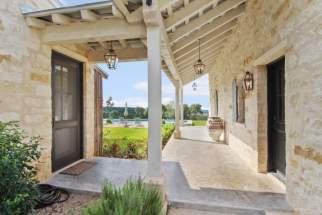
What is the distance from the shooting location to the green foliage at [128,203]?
196cm

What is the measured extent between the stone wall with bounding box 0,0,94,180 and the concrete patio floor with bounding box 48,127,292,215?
1.04 m

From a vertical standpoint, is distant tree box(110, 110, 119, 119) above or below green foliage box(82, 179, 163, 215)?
above

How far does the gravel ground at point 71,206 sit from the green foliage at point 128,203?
43.2 inches

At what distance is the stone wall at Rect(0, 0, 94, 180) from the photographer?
3293 millimetres

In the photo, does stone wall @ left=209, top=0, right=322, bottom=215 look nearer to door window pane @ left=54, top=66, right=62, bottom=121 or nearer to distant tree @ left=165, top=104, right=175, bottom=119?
door window pane @ left=54, top=66, right=62, bottom=121

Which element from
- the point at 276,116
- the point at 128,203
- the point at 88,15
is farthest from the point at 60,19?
the point at 276,116

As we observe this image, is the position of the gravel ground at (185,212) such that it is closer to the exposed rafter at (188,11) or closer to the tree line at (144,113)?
the exposed rafter at (188,11)

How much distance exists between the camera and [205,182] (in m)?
3.80

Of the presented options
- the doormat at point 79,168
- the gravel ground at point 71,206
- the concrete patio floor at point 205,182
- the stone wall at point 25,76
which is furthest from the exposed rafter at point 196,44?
the gravel ground at point 71,206

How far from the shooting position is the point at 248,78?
15.3ft

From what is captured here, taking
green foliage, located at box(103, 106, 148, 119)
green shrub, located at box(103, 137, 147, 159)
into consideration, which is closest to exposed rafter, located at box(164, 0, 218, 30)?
green shrub, located at box(103, 137, 147, 159)

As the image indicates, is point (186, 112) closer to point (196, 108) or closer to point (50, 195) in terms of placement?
point (196, 108)

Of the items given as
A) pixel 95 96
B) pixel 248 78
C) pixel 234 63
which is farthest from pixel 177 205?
pixel 234 63

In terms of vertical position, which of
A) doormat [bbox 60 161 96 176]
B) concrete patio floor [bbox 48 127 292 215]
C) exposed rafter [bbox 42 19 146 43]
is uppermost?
exposed rafter [bbox 42 19 146 43]
